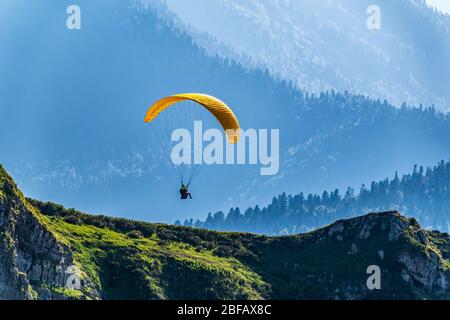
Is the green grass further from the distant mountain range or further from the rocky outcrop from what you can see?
the rocky outcrop

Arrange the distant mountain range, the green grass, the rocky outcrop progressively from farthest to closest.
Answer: the green grass → the distant mountain range → the rocky outcrop

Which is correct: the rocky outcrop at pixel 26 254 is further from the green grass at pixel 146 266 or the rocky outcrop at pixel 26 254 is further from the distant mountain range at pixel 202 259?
the green grass at pixel 146 266

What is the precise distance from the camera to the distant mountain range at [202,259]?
138 meters

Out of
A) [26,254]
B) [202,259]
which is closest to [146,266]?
[202,259]

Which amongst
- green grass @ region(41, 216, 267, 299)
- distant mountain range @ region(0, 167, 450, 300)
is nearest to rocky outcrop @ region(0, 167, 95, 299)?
distant mountain range @ region(0, 167, 450, 300)

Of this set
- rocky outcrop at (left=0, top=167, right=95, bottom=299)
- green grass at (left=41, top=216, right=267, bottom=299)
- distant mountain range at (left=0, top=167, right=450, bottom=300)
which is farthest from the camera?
green grass at (left=41, top=216, right=267, bottom=299)

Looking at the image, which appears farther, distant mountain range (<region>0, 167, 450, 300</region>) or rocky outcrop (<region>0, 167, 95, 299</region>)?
distant mountain range (<region>0, 167, 450, 300</region>)

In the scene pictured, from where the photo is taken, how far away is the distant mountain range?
138m

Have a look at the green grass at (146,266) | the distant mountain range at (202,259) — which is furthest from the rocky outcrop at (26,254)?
the green grass at (146,266)
